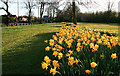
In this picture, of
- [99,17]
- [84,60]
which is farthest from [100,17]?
[84,60]

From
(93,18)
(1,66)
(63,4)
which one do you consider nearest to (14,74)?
(1,66)

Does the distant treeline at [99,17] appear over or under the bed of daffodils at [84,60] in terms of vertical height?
over

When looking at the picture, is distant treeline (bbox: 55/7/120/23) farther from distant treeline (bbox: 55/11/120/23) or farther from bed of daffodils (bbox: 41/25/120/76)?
bed of daffodils (bbox: 41/25/120/76)

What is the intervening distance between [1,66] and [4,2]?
28.0 metres

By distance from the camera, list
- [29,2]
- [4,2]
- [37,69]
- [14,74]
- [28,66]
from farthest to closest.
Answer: [29,2]
[4,2]
[28,66]
[37,69]
[14,74]

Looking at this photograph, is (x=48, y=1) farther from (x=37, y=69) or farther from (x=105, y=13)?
(x=37, y=69)

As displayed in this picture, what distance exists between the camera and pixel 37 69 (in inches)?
146

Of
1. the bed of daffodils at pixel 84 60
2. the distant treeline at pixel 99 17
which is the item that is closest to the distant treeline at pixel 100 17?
the distant treeline at pixel 99 17

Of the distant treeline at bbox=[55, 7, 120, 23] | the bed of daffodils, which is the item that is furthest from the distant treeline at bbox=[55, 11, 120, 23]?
the bed of daffodils

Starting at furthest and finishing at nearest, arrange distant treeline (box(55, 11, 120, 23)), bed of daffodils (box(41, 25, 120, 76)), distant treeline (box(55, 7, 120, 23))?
distant treeline (box(55, 11, 120, 23)) < distant treeline (box(55, 7, 120, 23)) < bed of daffodils (box(41, 25, 120, 76))

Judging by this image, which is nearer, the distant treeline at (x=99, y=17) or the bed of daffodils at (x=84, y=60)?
the bed of daffodils at (x=84, y=60)

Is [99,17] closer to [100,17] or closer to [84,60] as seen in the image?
[100,17]

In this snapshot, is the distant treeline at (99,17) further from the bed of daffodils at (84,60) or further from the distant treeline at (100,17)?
the bed of daffodils at (84,60)

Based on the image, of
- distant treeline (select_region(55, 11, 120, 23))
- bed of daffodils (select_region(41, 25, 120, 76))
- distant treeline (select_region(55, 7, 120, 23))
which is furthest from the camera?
distant treeline (select_region(55, 11, 120, 23))
